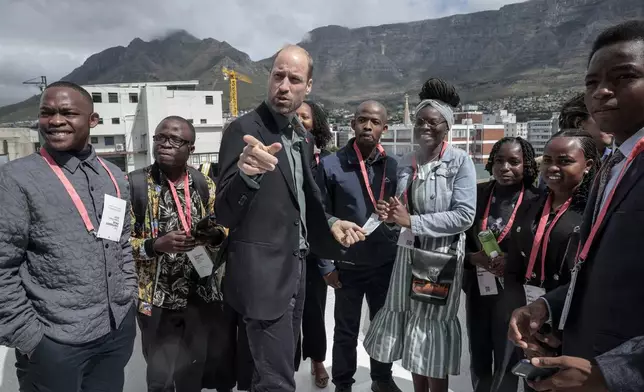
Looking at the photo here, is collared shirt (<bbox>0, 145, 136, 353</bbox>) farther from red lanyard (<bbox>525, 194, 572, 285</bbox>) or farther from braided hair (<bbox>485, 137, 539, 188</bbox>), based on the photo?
braided hair (<bbox>485, 137, 539, 188</bbox>)

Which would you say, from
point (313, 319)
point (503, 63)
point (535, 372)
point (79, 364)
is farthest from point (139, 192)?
point (503, 63)

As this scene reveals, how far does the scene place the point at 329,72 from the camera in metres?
200

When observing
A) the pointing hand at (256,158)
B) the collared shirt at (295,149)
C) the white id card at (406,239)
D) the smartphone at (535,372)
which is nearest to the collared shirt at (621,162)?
the smartphone at (535,372)

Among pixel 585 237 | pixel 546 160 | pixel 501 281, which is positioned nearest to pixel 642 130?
pixel 585 237

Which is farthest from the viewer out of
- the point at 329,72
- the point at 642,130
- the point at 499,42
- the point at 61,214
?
the point at 329,72

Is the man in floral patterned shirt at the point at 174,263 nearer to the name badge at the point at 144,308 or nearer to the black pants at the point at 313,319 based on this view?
the name badge at the point at 144,308

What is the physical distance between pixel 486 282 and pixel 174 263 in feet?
6.24

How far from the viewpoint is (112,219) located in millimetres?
1897

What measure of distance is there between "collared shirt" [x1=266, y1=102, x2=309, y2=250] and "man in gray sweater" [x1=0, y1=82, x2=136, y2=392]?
84 cm

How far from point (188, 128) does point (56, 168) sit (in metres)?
0.91

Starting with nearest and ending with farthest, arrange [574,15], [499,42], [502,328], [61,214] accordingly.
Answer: [61,214] < [502,328] < [574,15] < [499,42]

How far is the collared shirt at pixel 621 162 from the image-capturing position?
1106 mm

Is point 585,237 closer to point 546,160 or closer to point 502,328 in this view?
point 546,160

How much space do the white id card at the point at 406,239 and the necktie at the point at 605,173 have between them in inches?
53.9
